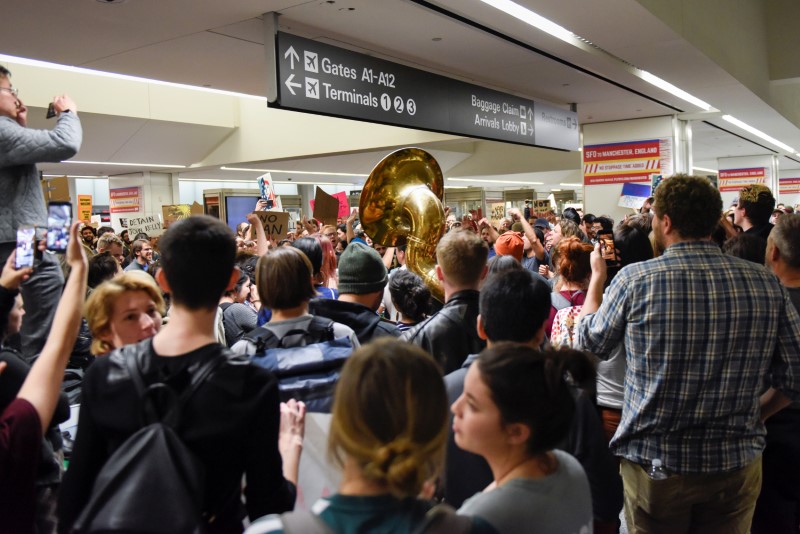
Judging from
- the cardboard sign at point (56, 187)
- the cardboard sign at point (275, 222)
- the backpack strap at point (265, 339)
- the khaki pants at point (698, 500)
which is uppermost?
the cardboard sign at point (56, 187)

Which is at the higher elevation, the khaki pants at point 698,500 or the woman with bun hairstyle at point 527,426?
the woman with bun hairstyle at point 527,426

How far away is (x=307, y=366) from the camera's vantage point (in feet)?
6.37

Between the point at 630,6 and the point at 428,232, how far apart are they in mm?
2285

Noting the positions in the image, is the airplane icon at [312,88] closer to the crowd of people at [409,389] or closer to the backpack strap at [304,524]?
the crowd of people at [409,389]

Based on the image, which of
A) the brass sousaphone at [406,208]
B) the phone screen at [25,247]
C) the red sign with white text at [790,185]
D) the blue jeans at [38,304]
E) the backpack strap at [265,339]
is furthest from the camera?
the red sign with white text at [790,185]

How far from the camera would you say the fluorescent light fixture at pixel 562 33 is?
16.0 feet

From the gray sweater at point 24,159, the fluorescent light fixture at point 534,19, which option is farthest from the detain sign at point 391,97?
the gray sweater at point 24,159

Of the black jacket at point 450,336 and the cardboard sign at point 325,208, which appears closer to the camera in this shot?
the black jacket at point 450,336

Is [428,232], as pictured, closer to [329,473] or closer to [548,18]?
[548,18]

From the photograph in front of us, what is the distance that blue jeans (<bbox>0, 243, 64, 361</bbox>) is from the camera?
2.34 metres

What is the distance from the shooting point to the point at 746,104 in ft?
30.5

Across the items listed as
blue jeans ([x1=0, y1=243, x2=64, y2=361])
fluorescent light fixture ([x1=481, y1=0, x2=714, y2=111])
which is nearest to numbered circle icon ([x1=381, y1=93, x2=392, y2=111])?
fluorescent light fixture ([x1=481, y1=0, x2=714, y2=111])

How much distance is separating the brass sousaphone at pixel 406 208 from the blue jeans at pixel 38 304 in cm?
238

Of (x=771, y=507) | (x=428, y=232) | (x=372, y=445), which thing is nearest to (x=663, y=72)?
(x=428, y=232)
